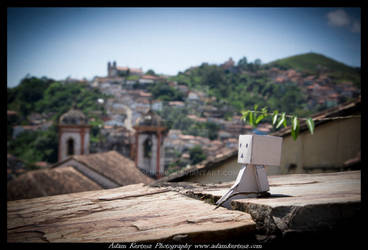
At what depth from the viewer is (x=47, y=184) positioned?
10.4m

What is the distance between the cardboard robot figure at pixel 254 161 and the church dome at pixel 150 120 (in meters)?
16.4

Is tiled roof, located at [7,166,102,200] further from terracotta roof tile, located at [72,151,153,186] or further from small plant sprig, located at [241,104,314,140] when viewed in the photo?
small plant sprig, located at [241,104,314,140]

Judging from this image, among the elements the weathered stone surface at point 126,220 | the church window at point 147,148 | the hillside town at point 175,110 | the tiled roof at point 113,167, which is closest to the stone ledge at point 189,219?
the weathered stone surface at point 126,220

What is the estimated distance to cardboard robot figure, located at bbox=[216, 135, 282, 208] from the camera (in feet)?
5.56

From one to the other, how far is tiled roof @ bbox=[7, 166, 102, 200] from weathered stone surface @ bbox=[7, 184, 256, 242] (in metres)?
8.53

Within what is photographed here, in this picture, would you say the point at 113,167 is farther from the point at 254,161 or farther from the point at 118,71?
the point at 118,71

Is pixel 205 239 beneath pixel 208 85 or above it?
Answer: beneath

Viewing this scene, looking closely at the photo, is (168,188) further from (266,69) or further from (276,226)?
(266,69)

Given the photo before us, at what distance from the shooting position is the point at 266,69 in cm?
3475

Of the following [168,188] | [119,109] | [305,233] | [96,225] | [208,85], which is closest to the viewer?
[305,233]

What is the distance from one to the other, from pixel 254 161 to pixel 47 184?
10.3 metres

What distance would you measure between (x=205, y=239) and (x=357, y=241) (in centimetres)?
69

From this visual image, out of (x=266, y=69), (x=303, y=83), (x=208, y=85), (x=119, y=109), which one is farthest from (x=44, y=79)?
(x=303, y=83)
